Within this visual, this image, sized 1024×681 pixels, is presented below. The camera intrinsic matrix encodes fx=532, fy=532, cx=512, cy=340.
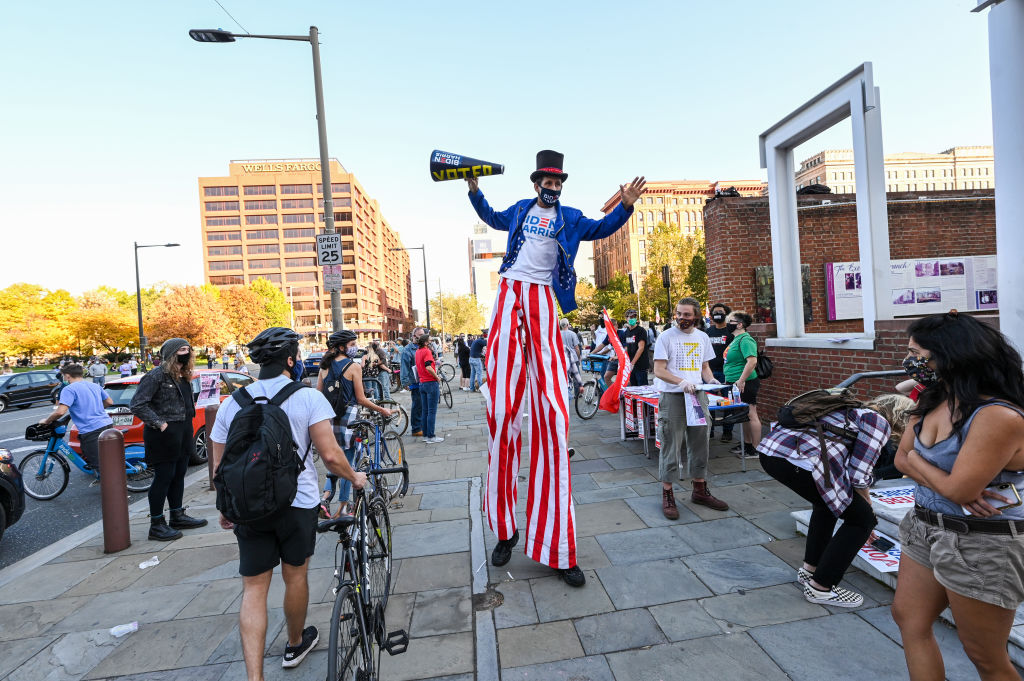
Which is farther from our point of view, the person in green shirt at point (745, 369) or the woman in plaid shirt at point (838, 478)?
the person in green shirt at point (745, 369)

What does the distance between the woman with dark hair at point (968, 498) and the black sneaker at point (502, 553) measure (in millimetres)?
2540

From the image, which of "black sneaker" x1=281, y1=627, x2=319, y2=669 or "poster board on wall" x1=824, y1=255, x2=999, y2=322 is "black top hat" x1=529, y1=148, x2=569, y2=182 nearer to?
"black sneaker" x1=281, y1=627, x2=319, y2=669

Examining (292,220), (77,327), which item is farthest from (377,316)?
(77,327)

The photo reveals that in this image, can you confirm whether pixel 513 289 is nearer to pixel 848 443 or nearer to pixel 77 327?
pixel 848 443

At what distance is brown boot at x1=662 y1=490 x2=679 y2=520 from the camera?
468 centimetres

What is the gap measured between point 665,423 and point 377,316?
348ft

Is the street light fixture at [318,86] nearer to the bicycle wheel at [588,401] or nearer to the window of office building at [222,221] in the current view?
the bicycle wheel at [588,401]

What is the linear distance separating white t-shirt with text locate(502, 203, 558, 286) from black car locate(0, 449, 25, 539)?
5.54 meters

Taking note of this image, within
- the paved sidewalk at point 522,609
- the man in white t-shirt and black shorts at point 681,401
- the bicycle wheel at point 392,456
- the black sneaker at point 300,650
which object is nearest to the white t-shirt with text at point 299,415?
the black sneaker at point 300,650

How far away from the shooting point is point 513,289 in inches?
147

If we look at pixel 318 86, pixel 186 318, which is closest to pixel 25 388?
pixel 318 86

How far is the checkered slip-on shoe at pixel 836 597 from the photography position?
10.3ft

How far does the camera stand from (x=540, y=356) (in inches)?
145

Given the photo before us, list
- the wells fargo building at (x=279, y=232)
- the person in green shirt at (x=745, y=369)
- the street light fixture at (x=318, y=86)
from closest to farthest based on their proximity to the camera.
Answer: the person in green shirt at (x=745, y=369), the street light fixture at (x=318, y=86), the wells fargo building at (x=279, y=232)
